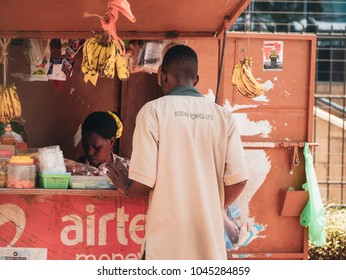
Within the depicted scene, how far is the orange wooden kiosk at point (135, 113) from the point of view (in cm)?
475

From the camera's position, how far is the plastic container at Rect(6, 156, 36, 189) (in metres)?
4.55

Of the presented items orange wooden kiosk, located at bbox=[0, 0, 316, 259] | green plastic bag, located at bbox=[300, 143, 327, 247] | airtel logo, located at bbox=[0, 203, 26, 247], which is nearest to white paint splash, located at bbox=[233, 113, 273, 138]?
orange wooden kiosk, located at bbox=[0, 0, 316, 259]

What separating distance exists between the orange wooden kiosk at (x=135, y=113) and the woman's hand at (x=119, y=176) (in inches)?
7.6

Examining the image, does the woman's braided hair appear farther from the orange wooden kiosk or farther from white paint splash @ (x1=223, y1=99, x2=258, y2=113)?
white paint splash @ (x1=223, y1=99, x2=258, y2=113)

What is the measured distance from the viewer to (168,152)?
155 inches

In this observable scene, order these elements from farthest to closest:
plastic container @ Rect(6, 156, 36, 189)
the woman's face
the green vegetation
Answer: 1. the green vegetation
2. the woman's face
3. plastic container @ Rect(6, 156, 36, 189)

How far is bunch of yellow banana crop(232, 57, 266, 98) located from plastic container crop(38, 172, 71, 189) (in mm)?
1684

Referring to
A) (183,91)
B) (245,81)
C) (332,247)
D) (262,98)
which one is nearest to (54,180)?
(183,91)

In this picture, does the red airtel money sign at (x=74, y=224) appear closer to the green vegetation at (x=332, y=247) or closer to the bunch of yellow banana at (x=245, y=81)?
the bunch of yellow banana at (x=245, y=81)

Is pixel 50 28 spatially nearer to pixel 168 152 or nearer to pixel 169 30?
pixel 169 30

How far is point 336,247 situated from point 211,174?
389 centimetres

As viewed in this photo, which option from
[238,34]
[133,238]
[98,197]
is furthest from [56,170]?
[238,34]

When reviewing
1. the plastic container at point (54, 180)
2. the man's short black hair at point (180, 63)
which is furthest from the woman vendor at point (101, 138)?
the man's short black hair at point (180, 63)

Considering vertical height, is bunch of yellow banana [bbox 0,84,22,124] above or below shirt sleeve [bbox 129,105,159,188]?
above
